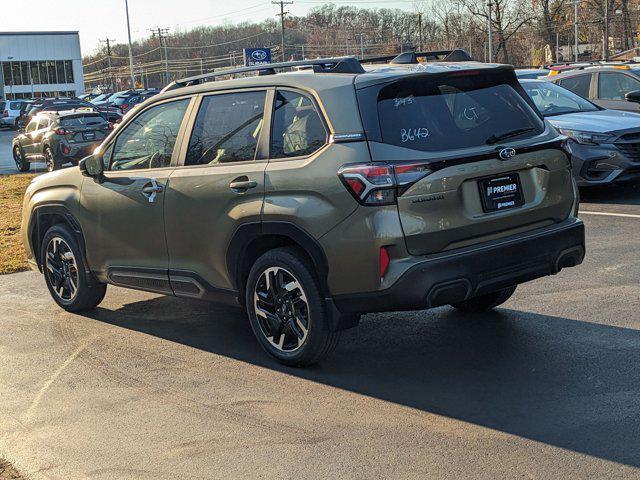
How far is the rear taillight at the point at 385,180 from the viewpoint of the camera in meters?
4.98

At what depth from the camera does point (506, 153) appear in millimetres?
5336

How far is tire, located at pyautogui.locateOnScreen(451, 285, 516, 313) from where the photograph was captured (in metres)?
6.62

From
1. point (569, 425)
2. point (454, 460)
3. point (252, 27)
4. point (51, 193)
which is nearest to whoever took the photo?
point (454, 460)

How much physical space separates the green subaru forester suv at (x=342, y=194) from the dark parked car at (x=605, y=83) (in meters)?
9.87

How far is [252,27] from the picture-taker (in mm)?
173625

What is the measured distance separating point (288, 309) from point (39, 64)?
4077 inches

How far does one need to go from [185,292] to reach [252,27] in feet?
567

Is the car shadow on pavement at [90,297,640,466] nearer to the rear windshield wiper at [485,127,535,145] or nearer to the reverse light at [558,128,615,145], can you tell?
the rear windshield wiper at [485,127,535,145]

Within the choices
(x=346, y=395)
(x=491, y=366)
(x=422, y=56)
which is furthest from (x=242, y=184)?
(x=491, y=366)

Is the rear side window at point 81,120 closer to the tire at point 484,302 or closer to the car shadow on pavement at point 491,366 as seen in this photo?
the car shadow on pavement at point 491,366

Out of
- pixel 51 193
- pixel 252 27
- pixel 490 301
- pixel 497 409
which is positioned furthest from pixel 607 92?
pixel 252 27

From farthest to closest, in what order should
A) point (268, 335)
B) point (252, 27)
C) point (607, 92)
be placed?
point (252, 27), point (607, 92), point (268, 335)

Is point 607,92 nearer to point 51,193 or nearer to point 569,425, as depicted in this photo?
point 51,193

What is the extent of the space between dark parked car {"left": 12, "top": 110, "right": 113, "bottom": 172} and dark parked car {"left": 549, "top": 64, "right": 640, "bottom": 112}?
11993 mm
